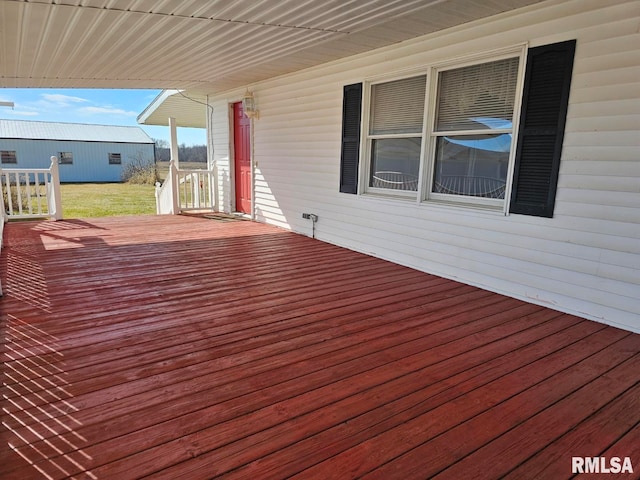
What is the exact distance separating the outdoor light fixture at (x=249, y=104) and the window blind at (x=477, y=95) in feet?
11.7

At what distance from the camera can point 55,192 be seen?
6.38 metres

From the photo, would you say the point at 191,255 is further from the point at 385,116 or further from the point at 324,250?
the point at 385,116

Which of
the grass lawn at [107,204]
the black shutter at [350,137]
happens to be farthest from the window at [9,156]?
the black shutter at [350,137]

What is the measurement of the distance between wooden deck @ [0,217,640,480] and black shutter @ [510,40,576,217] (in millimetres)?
906

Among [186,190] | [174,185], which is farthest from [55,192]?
[186,190]

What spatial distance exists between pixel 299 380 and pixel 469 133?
282 cm

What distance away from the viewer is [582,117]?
9.43 ft

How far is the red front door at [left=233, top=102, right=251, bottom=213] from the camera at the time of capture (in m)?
7.34

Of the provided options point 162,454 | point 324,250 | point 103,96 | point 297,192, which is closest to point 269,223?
point 297,192

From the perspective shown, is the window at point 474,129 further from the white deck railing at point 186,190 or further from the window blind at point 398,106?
the white deck railing at point 186,190

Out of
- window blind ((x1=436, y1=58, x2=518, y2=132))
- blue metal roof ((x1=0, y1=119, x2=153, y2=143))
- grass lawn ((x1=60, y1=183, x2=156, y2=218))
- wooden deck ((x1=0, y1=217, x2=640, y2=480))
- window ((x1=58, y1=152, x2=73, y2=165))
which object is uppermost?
blue metal roof ((x1=0, y1=119, x2=153, y2=143))

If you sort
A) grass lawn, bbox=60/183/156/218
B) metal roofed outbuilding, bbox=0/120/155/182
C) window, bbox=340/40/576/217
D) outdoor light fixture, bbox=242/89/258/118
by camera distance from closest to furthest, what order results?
1. window, bbox=340/40/576/217
2. outdoor light fixture, bbox=242/89/258/118
3. grass lawn, bbox=60/183/156/218
4. metal roofed outbuilding, bbox=0/120/155/182

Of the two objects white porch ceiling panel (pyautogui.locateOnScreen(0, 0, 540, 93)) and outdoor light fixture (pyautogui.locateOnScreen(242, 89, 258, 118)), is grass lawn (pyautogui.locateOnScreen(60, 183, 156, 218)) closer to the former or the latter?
outdoor light fixture (pyautogui.locateOnScreen(242, 89, 258, 118))

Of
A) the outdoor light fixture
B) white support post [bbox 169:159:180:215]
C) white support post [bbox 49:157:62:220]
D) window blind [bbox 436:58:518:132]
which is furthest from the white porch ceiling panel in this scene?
white support post [bbox 169:159:180:215]
